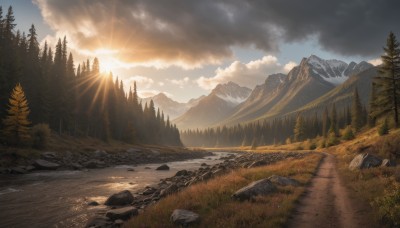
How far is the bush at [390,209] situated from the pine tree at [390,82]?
43.2m

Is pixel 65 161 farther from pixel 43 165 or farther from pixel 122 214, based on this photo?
pixel 122 214

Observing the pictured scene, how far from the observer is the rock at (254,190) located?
48.4 ft

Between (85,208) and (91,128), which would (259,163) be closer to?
(85,208)

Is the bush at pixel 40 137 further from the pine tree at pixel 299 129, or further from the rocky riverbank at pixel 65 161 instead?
the pine tree at pixel 299 129

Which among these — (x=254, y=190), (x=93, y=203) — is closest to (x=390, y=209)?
(x=254, y=190)

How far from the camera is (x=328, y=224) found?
11.1 metres

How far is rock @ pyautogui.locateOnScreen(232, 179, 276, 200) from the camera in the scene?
14758 mm

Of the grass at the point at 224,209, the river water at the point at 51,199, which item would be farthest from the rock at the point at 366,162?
the river water at the point at 51,199

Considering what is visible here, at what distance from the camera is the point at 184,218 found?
11289 mm

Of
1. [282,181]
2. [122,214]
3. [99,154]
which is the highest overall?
[99,154]

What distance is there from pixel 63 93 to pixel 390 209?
7330 centimetres

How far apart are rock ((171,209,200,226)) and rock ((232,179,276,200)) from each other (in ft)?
12.5

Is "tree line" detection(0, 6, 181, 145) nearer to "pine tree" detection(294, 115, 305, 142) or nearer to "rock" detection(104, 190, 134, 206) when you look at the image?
"rock" detection(104, 190, 134, 206)

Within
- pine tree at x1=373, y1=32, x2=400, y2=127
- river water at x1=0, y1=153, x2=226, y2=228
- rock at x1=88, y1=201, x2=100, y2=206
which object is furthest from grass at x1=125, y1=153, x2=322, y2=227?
pine tree at x1=373, y1=32, x2=400, y2=127
